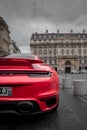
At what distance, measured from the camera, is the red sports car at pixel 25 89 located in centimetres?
304

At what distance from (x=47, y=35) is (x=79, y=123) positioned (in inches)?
4110

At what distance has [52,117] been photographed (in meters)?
3.85

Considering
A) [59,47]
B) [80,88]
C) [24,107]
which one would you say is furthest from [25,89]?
[59,47]

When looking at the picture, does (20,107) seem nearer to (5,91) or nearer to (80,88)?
(5,91)

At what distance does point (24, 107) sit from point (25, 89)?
278 mm

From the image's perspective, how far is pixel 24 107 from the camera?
3070 millimetres

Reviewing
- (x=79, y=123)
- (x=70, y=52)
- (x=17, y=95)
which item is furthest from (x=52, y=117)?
(x=70, y=52)

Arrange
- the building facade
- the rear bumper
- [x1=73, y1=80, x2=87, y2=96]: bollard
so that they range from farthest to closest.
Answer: the building facade → [x1=73, y1=80, x2=87, y2=96]: bollard → the rear bumper

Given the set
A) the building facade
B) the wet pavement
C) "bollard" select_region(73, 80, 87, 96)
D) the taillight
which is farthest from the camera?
the building facade

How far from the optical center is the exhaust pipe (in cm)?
303

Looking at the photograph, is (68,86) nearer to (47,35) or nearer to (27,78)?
(27,78)

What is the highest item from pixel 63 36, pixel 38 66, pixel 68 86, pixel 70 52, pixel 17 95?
pixel 63 36

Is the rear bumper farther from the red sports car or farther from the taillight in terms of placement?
the taillight

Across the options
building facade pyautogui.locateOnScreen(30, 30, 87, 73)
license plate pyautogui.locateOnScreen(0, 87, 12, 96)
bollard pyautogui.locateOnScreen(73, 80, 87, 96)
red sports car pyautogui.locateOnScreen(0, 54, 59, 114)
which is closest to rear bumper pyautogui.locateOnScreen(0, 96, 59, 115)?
red sports car pyautogui.locateOnScreen(0, 54, 59, 114)
